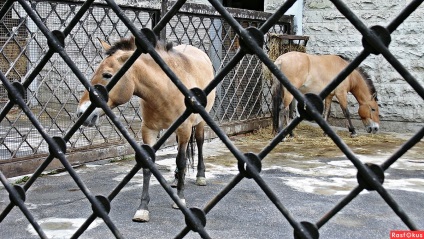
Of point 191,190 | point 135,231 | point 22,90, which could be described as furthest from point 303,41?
point 22,90

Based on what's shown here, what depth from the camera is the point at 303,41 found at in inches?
363

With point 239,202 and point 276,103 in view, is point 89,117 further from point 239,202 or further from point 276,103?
point 276,103

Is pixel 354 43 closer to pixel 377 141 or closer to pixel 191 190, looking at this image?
pixel 377 141

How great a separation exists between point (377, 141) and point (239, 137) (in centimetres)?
189

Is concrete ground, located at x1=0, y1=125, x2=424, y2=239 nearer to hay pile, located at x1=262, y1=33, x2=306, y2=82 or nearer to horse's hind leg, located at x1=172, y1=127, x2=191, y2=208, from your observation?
horse's hind leg, located at x1=172, y1=127, x2=191, y2=208

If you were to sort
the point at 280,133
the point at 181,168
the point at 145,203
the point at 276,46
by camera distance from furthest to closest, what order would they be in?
the point at 276,46 → the point at 181,168 → the point at 145,203 → the point at 280,133

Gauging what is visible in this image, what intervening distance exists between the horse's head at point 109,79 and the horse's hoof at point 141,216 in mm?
690

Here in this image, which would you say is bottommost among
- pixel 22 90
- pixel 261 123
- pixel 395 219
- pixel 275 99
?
pixel 261 123

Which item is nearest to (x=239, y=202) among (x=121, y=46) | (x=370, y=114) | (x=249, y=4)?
(x=121, y=46)

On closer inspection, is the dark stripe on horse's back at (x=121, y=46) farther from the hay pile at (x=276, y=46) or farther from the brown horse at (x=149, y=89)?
the hay pile at (x=276, y=46)

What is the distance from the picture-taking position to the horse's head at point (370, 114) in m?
8.20

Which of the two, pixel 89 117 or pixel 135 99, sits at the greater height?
pixel 89 117

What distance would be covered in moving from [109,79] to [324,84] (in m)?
5.09

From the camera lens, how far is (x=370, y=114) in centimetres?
822
